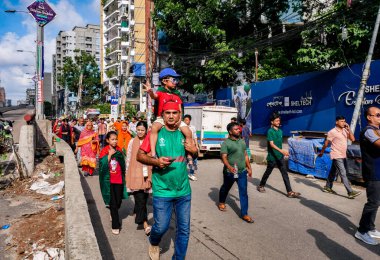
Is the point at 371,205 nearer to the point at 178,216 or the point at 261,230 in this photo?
the point at 261,230

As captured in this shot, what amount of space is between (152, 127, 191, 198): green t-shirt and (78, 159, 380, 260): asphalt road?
129 cm

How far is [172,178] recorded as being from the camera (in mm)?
3387

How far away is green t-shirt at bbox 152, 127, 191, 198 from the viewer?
11.1 ft

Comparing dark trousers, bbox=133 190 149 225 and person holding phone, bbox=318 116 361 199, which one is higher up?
person holding phone, bbox=318 116 361 199

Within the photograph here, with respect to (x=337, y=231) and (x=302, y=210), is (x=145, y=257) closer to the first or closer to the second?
(x=337, y=231)

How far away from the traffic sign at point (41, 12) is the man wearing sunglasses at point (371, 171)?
14.1m

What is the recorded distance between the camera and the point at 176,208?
351 cm

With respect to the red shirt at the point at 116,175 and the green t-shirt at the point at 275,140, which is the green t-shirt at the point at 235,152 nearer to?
the green t-shirt at the point at 275,140

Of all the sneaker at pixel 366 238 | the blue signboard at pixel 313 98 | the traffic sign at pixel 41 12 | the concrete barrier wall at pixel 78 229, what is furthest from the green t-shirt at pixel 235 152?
the traffic sign at pixel 41 12

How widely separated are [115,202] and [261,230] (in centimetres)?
243

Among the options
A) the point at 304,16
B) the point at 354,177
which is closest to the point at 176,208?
the point at 354,177

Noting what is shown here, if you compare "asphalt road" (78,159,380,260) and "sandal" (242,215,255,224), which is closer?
"asphalt road" (78,159,380,260)

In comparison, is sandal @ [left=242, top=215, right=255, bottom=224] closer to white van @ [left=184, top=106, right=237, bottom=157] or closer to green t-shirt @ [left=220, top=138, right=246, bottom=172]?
green t-shirt @ [left=220, top=138, right=246, bottom=172]

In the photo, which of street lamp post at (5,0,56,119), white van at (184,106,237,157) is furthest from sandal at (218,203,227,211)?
street lamp post at (5,0,56,119)
